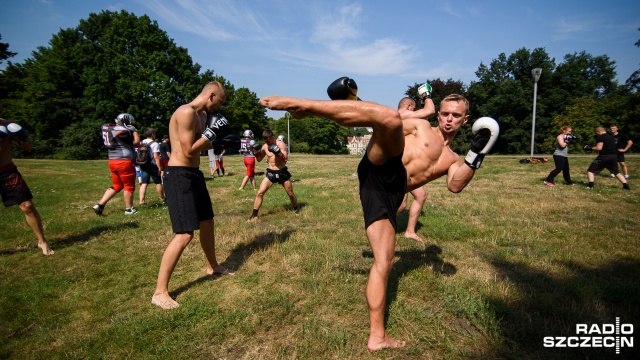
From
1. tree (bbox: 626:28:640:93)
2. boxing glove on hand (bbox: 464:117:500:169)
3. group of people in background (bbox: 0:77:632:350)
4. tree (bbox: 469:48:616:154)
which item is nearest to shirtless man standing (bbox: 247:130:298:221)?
group of people in background (bbox: 0:77:632:350)

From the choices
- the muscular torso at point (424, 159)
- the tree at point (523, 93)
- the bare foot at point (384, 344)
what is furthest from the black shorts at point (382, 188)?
the tree at point (523, 93)

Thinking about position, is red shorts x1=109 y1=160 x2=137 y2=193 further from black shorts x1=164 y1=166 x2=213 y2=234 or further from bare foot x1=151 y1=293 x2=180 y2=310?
bare foot x1=151 y1=293 x2=180 y2=310

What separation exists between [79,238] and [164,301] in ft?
11.9

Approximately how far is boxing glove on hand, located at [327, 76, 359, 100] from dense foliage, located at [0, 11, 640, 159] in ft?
122

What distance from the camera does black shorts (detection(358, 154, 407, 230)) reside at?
2.63 metres

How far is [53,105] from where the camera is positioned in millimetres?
35281

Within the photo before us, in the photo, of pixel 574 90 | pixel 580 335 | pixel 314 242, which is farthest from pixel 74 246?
pixel 574 90

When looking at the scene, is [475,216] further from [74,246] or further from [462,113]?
[74,246]

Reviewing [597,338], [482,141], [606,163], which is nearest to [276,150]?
[482,141]

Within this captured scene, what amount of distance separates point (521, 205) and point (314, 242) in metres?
5.69

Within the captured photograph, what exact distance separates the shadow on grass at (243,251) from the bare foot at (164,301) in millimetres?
175

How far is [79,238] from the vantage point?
18.5ft

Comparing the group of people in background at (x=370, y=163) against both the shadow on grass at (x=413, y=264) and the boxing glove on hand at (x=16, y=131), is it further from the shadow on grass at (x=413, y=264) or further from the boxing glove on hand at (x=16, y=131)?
the shadow on grass at (x=413, y=264)

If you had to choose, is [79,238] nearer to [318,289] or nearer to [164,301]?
[164,301]
